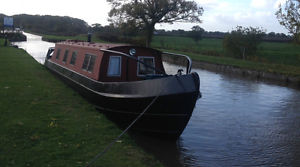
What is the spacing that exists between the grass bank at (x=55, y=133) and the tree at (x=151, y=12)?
1096 inches

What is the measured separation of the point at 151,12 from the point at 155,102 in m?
31.6

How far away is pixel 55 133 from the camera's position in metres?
6.16

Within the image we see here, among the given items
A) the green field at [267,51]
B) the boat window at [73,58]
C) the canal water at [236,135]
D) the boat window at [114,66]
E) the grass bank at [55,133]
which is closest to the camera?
the grass bank at [55,133]

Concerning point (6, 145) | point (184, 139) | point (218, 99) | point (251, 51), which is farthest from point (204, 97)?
point (251, 51)

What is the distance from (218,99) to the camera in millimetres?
12938

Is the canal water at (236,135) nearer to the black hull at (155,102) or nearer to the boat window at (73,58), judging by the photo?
the black hull at (155,102)

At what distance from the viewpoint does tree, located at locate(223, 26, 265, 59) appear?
93.9 ft

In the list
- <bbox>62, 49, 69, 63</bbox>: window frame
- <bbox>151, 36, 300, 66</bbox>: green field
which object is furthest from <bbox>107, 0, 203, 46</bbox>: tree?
<bbox>62, 49, 69, 63</bbox>: window frame

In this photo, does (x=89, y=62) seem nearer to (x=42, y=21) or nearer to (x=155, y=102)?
(x=155, y=102)

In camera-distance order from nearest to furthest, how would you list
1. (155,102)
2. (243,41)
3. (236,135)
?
(155,102)
(236,135)
(243,41)

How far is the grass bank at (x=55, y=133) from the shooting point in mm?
5035

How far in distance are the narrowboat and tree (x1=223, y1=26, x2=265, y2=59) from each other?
20.8m

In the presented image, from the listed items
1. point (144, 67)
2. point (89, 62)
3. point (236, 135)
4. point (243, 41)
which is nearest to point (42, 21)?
point (243, 41)

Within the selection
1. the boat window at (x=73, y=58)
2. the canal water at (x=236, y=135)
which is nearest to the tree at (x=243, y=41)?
the canal water at (x=236, y=135)
